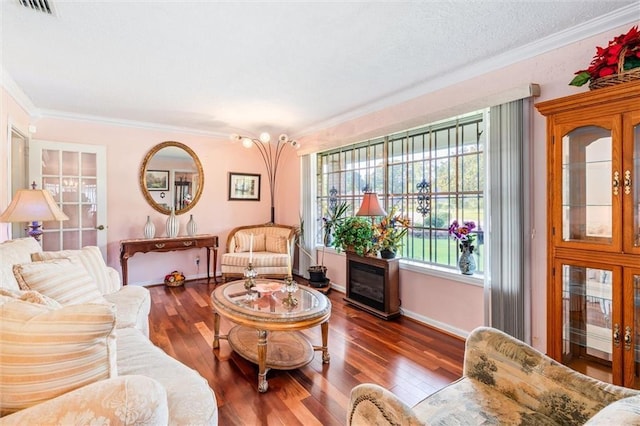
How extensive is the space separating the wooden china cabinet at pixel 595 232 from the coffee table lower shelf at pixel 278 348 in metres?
1.67

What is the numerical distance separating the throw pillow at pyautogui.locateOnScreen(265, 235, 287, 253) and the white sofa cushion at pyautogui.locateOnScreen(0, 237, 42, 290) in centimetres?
292

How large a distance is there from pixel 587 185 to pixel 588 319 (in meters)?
0.81

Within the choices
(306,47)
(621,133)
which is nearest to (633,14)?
(621,133)

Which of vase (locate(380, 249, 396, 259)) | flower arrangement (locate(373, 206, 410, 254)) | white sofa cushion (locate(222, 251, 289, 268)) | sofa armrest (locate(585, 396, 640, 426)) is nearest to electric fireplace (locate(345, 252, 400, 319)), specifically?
vase (locate(380, 249, 396, 259))

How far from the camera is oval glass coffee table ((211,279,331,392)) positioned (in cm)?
199

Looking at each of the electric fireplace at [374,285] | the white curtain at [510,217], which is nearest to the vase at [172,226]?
the electric fireplace at [374,285]

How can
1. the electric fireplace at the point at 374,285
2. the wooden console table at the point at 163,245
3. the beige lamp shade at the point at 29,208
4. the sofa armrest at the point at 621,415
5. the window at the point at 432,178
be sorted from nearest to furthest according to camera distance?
the sofa armrest at the point at 621,415
the beige lamp shade at the point at 29,208
the window at the point at 432,178
the electric fireplace at the point at 374,285
the wooden console table at the point at 163,245

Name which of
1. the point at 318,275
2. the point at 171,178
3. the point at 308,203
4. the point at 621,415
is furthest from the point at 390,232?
the point at 171,178

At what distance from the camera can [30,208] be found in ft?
8.36

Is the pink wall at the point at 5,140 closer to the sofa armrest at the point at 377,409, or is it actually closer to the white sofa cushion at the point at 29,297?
the white sofa cushion at the point at 29,297

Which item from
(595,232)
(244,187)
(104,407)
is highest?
(244,187)

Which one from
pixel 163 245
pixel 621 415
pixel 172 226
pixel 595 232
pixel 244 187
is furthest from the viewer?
pixel 244 187

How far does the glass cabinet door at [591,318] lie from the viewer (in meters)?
1.66

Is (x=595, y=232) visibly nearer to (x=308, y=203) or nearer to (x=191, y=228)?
(x=308, y=203)
